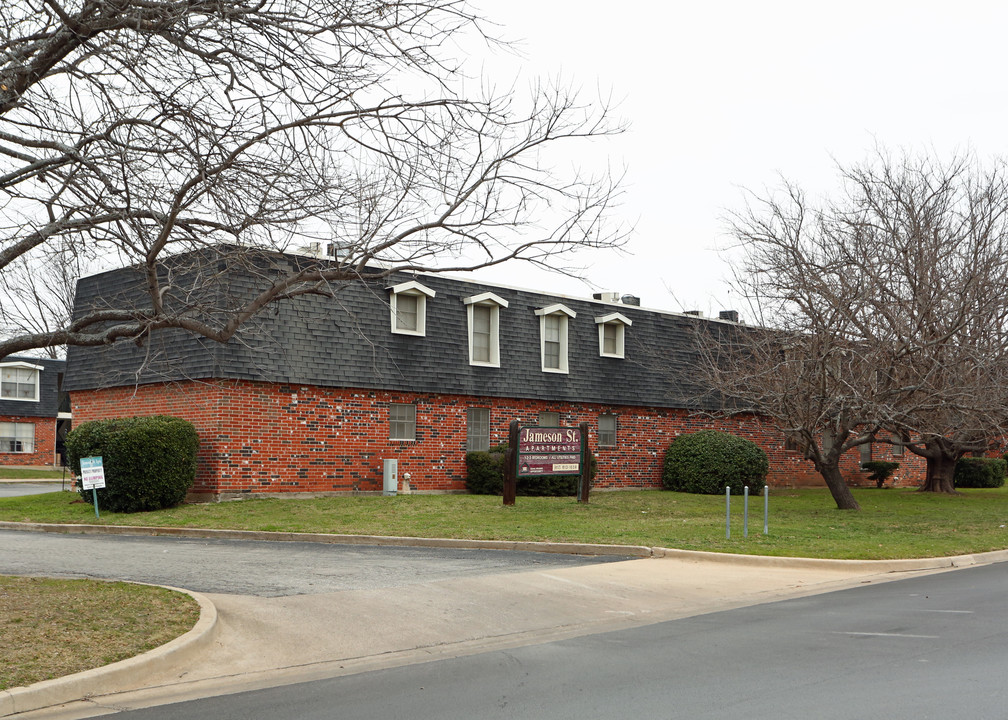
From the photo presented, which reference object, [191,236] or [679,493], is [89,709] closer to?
[191,236]

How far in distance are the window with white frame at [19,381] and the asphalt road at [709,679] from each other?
4317cm

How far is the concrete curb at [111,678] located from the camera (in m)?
6.48

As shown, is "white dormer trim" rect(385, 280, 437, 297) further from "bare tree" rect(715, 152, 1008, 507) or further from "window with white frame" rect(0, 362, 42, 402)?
"window with white frame" rect(0, 362, 42, 402)

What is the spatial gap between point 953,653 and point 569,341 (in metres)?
21.0

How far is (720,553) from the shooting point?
14.5 m

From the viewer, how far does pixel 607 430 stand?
30141mm

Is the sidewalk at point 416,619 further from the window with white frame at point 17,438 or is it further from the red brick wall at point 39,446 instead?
the window with white frame at point 17,438

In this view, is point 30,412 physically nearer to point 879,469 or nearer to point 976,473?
point 879,469

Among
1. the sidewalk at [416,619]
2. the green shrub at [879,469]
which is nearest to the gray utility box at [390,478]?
the sidewalk at [416,619]

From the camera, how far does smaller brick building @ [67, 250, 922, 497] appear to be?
74.5ft

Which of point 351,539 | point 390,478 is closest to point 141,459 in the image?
point 390,478

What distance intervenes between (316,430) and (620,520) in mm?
8277

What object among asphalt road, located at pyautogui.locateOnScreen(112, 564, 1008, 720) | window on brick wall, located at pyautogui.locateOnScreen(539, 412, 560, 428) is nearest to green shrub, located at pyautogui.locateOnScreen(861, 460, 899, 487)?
window on brick wall, located at pyautogui.locateOnScreen(539, 412, 560, 428)

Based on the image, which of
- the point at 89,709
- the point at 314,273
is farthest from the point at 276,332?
the point at 89,709
